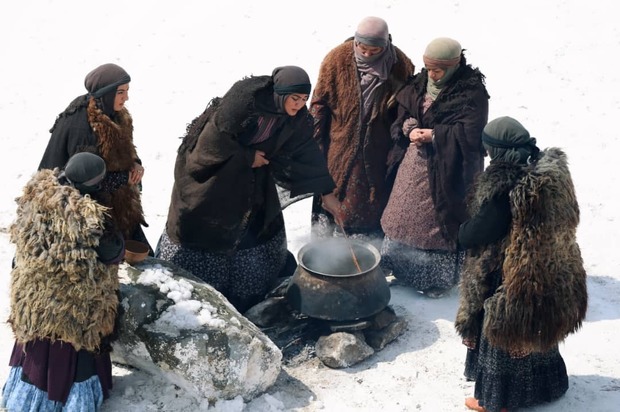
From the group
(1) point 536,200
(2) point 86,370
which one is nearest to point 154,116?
(2) point 86,370

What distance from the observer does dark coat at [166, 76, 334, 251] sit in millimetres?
6023

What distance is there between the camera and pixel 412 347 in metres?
6.43

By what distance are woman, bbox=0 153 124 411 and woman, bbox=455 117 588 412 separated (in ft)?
7.81

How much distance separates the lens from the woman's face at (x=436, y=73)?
6.71 m

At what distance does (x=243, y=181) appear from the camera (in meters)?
6.17

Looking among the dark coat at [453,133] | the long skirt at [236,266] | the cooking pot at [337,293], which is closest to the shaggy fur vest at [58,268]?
the long skirt at [236,266]

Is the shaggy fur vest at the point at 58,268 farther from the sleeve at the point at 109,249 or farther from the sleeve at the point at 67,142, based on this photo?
the sleeve at the point at 67,142

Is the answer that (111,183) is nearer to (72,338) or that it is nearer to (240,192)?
(240,192)

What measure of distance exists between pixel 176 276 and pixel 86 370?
100 centimetres

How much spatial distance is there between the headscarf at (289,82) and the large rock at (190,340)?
5.30 ft

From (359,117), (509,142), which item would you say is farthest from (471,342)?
(359,117)

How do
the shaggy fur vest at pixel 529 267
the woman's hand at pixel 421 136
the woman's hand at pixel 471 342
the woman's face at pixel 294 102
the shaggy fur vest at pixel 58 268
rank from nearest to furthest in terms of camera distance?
the shaggy fur vest at pixel 58 268 → the shaggy fur vest at pixel 529 267 → the woman's hand at pixel 471 342 → the woman's face at pixel 294 102 → the woman's hand at pixel 421 136

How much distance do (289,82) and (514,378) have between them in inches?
106

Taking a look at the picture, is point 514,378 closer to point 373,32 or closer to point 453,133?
point 453,133
